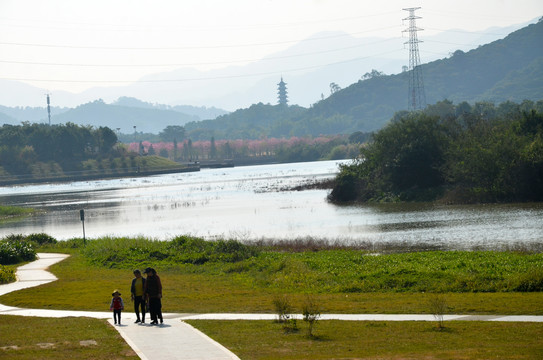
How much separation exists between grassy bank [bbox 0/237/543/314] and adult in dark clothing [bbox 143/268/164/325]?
3293mm

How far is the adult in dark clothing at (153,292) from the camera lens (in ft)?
76.2

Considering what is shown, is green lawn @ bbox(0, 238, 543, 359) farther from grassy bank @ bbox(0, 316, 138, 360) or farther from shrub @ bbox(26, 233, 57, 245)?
shrub @ bbox(26, 233, 57, 245)

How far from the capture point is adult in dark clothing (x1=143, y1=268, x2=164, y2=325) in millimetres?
23219

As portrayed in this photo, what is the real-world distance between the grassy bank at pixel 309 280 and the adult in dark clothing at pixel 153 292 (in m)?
3.29

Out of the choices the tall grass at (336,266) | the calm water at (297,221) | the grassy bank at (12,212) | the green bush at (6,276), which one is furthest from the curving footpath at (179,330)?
the grassy bank at (12,212)

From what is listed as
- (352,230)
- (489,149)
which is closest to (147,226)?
(352,230)

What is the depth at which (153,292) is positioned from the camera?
23.2 meters

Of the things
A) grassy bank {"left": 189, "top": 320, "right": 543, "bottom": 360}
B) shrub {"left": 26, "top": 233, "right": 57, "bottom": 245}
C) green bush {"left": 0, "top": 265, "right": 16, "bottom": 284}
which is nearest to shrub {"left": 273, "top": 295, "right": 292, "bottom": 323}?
grassy bank {"left": 189, "top": 320, "right": 543, "bottom": 360}

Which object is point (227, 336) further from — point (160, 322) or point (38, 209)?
point (38, 209)

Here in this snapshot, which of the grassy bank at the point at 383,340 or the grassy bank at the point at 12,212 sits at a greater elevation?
the grassy bank at the point at 12,212

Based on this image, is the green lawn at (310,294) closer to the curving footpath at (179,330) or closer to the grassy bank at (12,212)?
the curving footpath at (179,330)

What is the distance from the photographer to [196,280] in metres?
35.6

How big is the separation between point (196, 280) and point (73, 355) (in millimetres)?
16664

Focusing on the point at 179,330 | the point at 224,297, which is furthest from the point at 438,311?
the point at 224,297
